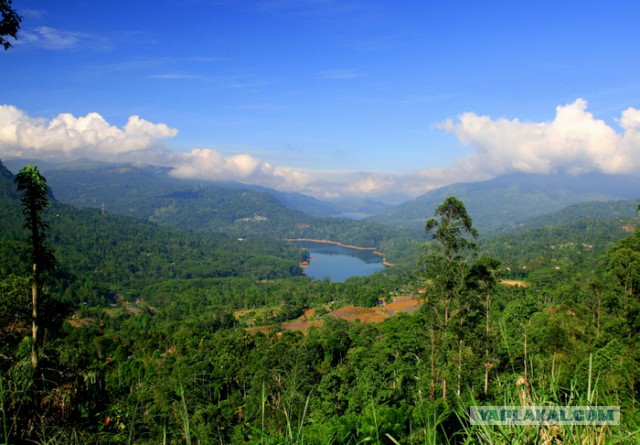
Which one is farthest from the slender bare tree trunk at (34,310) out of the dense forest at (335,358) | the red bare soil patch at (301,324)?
the red bare soil patch at (301,324)

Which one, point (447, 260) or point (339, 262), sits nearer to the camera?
point (447, 260)

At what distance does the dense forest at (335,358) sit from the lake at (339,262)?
71.7ft

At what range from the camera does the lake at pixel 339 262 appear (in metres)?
87.2

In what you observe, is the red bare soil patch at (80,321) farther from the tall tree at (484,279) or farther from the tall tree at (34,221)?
the tall tree at (34,221)

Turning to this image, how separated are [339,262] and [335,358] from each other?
81.0 metres

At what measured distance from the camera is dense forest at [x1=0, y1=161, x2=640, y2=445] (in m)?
2.47

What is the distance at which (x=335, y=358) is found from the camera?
78.3ft

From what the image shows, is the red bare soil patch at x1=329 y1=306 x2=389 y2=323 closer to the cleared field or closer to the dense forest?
the cleared field

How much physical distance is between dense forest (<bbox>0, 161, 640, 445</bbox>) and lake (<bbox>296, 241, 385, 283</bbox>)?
21.8 metres

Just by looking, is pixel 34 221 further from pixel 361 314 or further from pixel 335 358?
pixel 361 314

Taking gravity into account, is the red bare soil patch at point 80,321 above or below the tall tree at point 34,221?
below

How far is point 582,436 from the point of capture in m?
1.72

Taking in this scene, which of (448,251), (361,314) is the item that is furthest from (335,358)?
(448,251)

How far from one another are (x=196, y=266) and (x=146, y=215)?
408ft
